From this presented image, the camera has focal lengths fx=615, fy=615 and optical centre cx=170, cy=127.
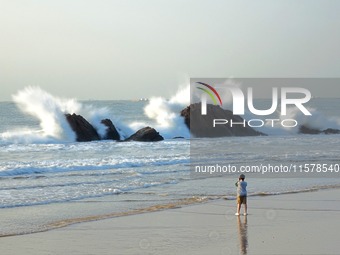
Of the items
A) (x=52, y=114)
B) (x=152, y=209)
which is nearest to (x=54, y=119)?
(x=52, y=114)

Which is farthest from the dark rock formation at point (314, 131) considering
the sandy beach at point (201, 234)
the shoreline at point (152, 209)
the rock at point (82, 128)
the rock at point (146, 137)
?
the sandy beach at point (201, 234)

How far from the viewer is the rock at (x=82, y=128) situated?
46487 millimetres

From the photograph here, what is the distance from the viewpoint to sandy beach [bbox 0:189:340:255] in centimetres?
1151

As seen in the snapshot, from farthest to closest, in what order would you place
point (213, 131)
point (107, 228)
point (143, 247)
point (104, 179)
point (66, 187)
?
point (213, 131), point (104, 179), point (66, 187), point (107, 228), point (143, 247)

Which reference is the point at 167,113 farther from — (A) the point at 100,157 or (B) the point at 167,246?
(B) the point at 167,246

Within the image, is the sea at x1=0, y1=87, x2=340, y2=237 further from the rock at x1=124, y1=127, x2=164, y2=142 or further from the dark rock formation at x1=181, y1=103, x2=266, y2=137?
the dark rock formation at x1=181, y1=103, x2=266, y2=137

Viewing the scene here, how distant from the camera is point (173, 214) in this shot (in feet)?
51.1

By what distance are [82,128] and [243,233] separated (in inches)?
1406

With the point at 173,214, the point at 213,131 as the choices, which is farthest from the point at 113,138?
the point at 173,214

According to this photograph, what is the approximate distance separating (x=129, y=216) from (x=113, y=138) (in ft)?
109

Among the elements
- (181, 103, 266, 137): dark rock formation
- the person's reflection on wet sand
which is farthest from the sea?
(181, 103, 266, 137): dark rock formation

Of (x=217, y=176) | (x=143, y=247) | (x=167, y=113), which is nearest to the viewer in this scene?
(x=143, y=247)

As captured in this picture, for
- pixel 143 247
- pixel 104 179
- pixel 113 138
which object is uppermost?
pixel 113 138

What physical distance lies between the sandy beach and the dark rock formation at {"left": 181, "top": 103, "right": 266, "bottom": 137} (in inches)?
1467
